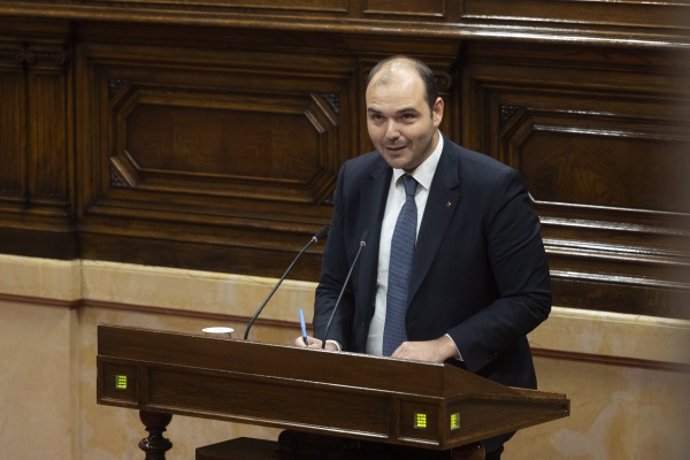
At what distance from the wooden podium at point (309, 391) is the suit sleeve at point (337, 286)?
368 mm

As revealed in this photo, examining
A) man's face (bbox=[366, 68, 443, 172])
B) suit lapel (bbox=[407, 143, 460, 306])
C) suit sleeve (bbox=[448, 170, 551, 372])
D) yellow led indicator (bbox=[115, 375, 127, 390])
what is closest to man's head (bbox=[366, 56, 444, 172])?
man's face (bbox=[366, 68, 443, 172])

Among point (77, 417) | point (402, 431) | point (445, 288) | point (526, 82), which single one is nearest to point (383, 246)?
point (445, 288)

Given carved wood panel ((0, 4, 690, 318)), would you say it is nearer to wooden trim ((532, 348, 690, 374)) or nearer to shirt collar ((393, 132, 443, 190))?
wooden trim ((532, 348, 690, 374))

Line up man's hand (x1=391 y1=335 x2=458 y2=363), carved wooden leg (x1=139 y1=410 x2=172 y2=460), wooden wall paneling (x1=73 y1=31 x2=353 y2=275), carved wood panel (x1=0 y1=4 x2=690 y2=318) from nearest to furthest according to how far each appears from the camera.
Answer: man's hand (x1=391 y1=335 x2=458 y2=363), carved wooden leg (x1=139 y1=410 x2=172 y2=460), carved wood panel (x1=0 y1=4 x2=690 y2=318), wooden wall paneling (x1=73 y1=31 x2=353 y2=275)

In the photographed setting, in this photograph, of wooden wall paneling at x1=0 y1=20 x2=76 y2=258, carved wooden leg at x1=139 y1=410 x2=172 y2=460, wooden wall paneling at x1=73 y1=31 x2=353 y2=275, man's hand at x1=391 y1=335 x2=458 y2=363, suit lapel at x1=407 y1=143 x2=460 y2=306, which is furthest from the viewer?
wooden wall paneling at x1=0 y1=20 x2=76 y2=258

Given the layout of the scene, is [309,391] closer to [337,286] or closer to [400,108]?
[337,286]

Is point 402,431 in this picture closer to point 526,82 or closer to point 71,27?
point 526,82

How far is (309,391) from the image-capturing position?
2.57 metres

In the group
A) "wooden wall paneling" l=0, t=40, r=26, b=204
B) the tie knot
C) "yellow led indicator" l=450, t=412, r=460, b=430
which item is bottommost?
"yellow led indicator" l=450, t=412, r=460, b=430

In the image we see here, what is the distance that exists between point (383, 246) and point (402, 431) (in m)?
0.60

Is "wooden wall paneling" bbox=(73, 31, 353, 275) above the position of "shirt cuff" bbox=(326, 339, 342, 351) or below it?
above

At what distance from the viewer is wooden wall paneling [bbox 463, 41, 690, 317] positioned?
4148mm

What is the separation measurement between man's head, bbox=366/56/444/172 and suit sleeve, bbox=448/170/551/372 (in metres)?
0.23

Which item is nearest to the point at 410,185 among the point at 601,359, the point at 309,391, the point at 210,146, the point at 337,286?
the point at 337,286
